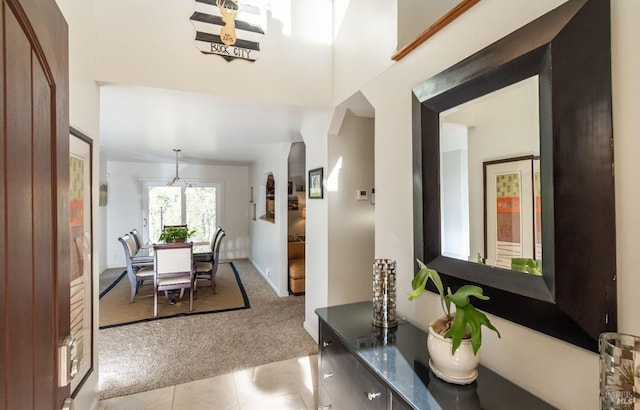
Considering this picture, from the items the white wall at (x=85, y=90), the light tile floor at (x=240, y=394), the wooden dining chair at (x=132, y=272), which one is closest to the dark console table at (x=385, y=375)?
the light tile floor at (x=240, y=394)

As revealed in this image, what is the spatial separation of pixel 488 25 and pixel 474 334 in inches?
48.9

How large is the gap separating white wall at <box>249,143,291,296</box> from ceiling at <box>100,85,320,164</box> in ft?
0.96

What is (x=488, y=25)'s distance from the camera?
128 centimetres

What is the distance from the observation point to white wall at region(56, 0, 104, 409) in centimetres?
169

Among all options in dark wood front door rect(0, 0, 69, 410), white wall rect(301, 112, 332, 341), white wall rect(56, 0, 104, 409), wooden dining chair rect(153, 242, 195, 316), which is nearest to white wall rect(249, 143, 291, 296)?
white wall rect(301, 112, 332, 341)

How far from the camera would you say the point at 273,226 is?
16.8 feet

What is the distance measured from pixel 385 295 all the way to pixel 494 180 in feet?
2.63

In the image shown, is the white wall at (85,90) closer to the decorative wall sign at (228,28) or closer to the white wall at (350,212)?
the decorative wall sign at (228,28)

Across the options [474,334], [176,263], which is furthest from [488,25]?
[176,263]

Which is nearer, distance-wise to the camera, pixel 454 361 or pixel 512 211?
pixel 454 361

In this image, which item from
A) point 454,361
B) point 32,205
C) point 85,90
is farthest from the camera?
point 85,90

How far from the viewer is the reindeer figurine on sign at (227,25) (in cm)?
238

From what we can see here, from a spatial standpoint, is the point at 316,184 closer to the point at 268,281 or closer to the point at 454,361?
the point at 454,361

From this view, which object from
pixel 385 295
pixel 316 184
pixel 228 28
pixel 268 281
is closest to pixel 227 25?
pixel 228 28
